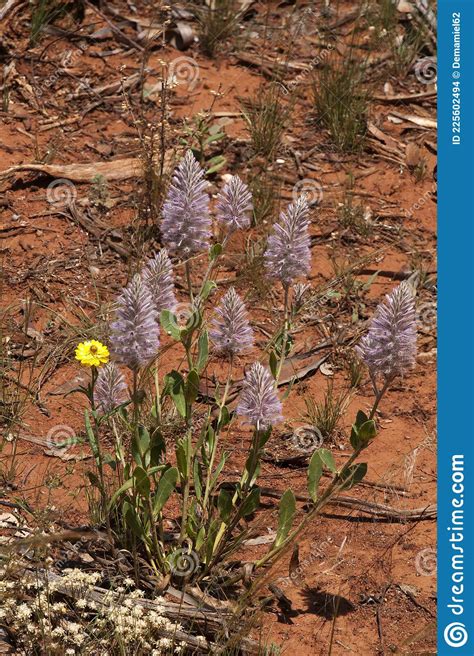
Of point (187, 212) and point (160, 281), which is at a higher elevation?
point (187, 212)

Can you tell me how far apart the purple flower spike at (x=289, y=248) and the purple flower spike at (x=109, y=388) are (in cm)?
64

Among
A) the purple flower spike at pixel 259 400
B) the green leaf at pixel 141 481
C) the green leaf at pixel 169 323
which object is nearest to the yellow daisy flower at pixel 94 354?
the green leaf at pixel 169 323

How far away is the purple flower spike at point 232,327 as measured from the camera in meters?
3.60

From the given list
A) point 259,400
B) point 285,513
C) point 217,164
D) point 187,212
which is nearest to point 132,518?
point 285,513

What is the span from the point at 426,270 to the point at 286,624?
8.74ft

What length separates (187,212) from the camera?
3.59 metres

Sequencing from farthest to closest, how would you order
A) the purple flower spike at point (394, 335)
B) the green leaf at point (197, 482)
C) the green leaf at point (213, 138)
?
the green leaf at point (213, 138) → the green leaf at point (197, 482) → the purple flower spike at point (394, 335)

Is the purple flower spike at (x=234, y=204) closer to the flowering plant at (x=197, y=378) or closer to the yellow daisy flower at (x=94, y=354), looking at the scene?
the flowering plant at (x=197, y=378)

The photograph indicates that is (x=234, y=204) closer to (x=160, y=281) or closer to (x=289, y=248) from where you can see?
(x=289, y=248)

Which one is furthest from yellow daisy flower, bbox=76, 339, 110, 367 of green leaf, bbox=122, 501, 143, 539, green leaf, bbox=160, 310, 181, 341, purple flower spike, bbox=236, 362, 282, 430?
green leaf, bbox=122, 501, 143, 539

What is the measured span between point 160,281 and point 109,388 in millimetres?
409

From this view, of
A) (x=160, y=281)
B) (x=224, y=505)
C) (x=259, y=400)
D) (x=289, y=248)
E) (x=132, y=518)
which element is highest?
(x=289, y=248)

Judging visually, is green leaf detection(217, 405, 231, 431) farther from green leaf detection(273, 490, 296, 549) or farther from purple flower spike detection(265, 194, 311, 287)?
purple flower spike detection(265, 194, 311, 287)

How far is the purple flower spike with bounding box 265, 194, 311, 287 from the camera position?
11.9 ft
